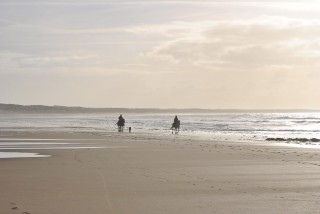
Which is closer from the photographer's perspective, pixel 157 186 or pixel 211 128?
pixel 157 186

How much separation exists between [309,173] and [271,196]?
4.40 metres

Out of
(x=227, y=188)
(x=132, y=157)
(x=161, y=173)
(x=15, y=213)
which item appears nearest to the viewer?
(x=15, y=213)

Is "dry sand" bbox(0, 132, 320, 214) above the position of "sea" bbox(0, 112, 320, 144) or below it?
below

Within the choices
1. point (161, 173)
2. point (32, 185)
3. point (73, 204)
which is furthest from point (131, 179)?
point (73, 204)

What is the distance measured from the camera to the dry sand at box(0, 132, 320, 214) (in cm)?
872

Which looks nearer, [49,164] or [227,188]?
[227,188]

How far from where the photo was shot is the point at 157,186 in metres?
11.2

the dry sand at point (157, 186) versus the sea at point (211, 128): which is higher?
the sea at point (211, 128)

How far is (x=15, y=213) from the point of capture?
7.99m

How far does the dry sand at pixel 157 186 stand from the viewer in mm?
8719

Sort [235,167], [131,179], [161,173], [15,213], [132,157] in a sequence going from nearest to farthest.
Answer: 1. [15,213]
2. [131,179]
3. [161,173]
4. [235,167]
5. [132,157]

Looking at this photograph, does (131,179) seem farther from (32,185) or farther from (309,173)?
(309,173)

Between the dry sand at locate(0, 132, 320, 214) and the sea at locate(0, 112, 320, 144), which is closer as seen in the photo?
the dry sand at locate(0, 132, 320, 214)

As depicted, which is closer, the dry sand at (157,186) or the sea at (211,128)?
the dry sand at (157,186)
